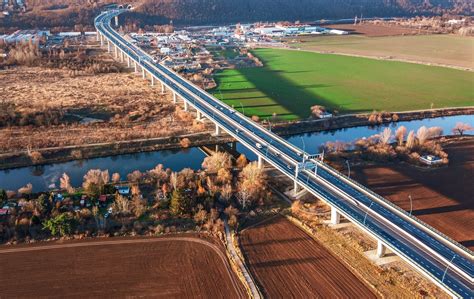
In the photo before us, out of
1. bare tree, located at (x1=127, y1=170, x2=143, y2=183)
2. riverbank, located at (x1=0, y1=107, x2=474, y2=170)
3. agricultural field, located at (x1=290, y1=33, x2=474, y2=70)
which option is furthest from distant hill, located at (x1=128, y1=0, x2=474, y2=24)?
bare tree, located at (x1=127, y1=170, x2=143, y2=183)

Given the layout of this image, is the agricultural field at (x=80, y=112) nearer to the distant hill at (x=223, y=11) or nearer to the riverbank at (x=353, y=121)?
the riverbank at (x=353, y=121)

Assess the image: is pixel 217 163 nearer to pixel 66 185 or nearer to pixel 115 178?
pixel 115 178

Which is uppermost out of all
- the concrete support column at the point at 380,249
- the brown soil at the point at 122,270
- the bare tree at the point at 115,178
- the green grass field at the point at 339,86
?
the green grass field at the point at 339,86

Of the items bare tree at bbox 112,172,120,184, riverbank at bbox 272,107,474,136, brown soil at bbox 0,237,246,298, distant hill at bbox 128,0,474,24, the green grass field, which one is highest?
distant hill at bbox 128,0,474,24

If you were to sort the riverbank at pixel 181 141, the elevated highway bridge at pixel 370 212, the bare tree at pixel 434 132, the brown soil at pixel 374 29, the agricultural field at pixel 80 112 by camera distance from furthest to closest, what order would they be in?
the brown soil at pixel 374 29 < the bare tree at pixel 434 132 < the agricultural field at pixel 80 112 < the riverbank at pixel 181 141 < the elevated highway bridge at pixel 370 212

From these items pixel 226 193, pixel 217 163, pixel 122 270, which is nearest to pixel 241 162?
pixel 217 163

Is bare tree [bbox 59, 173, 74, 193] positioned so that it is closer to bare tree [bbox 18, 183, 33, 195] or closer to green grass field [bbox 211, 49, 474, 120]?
bare tree [bbox 18, 183, 33, 195]

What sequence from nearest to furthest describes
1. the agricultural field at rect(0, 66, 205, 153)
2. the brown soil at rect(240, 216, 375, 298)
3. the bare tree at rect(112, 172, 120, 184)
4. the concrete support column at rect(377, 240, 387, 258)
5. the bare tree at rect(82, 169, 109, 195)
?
the brown soil at rect(240, 216, 375, 298), the concrete support column at rect(377, 240, 387, 258), the bare tree at rect(82, 169, 109, 195), the bare tree at rect(112, 172, 120, 184), the agricultural field at rect(0, 66, 205, 153)

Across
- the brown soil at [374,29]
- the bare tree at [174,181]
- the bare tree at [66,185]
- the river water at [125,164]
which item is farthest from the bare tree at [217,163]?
the brown soil at [374,29]
